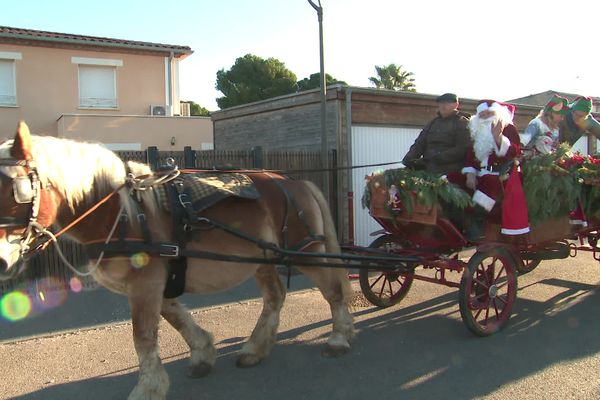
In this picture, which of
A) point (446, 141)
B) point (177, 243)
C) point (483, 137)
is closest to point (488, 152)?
point (483, 137)

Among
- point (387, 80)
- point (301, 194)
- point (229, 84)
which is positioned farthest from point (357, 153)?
point (387, 80)

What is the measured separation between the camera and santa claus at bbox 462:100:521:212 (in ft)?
16.0

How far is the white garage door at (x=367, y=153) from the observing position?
8805mm

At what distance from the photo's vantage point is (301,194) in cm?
433

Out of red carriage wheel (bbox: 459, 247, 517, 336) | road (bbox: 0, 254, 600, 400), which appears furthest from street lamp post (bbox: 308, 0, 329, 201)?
red carriage wheel (bbox: 459, 247, 517, 336)

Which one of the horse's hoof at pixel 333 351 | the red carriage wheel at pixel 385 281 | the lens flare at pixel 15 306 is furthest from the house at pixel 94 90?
the horse's hoof at pixel 333 351

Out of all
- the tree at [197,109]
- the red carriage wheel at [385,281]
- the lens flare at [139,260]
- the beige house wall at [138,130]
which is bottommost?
the red carriage wheel at [385,281]

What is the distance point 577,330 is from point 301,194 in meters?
3.06

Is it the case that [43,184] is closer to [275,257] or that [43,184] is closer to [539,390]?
[275,257]

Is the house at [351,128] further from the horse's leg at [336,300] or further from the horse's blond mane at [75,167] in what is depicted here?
the horse's blond mane at [75,167]

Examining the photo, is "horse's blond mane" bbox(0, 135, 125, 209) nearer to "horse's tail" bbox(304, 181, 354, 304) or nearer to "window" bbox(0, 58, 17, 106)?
"horse's tail" bbox(304, 181, 354, 304)

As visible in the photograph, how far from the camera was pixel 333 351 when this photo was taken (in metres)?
4.27

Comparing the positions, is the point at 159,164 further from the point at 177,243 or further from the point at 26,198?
the point at 26,198

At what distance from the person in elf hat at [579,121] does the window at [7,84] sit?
1627 cm
